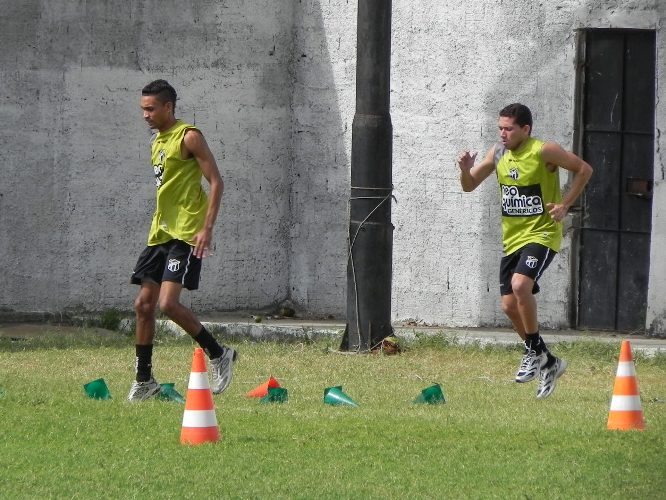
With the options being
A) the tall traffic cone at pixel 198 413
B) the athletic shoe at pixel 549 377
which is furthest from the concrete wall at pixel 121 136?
the tall traffic cone at pixel 198 413

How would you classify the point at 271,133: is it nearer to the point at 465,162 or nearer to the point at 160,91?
the point at 465,162

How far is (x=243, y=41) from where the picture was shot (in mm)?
15133

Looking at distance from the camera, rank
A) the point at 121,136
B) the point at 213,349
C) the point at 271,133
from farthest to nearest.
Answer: the point at 271,133
the point at 121,136
the point at 213,349

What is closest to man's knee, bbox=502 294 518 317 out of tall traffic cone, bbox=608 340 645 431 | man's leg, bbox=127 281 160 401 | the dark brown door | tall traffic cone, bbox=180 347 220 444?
tall traffic cone, bbox=608 340 645 431

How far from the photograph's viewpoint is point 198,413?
779 centimetres

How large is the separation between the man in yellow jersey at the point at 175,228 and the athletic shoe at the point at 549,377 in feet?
6.84

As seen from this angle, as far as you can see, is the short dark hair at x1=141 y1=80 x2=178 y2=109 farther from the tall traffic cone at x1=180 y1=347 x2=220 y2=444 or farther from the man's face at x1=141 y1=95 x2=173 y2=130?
the tall traffic cone at x1=180 y1=347 x2=220 y2=444

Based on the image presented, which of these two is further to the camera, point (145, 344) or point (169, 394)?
point (145, 344)

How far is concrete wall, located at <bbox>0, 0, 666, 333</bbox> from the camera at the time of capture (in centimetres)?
1392

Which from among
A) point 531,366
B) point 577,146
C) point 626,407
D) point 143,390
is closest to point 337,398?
point 143,390

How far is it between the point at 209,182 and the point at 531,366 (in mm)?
2534

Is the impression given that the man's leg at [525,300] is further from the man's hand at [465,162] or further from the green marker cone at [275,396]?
the green marker cone at [275,396]

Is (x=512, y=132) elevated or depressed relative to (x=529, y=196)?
elevated

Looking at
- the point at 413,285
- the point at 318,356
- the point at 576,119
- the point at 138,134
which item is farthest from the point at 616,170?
the point at 138,134
